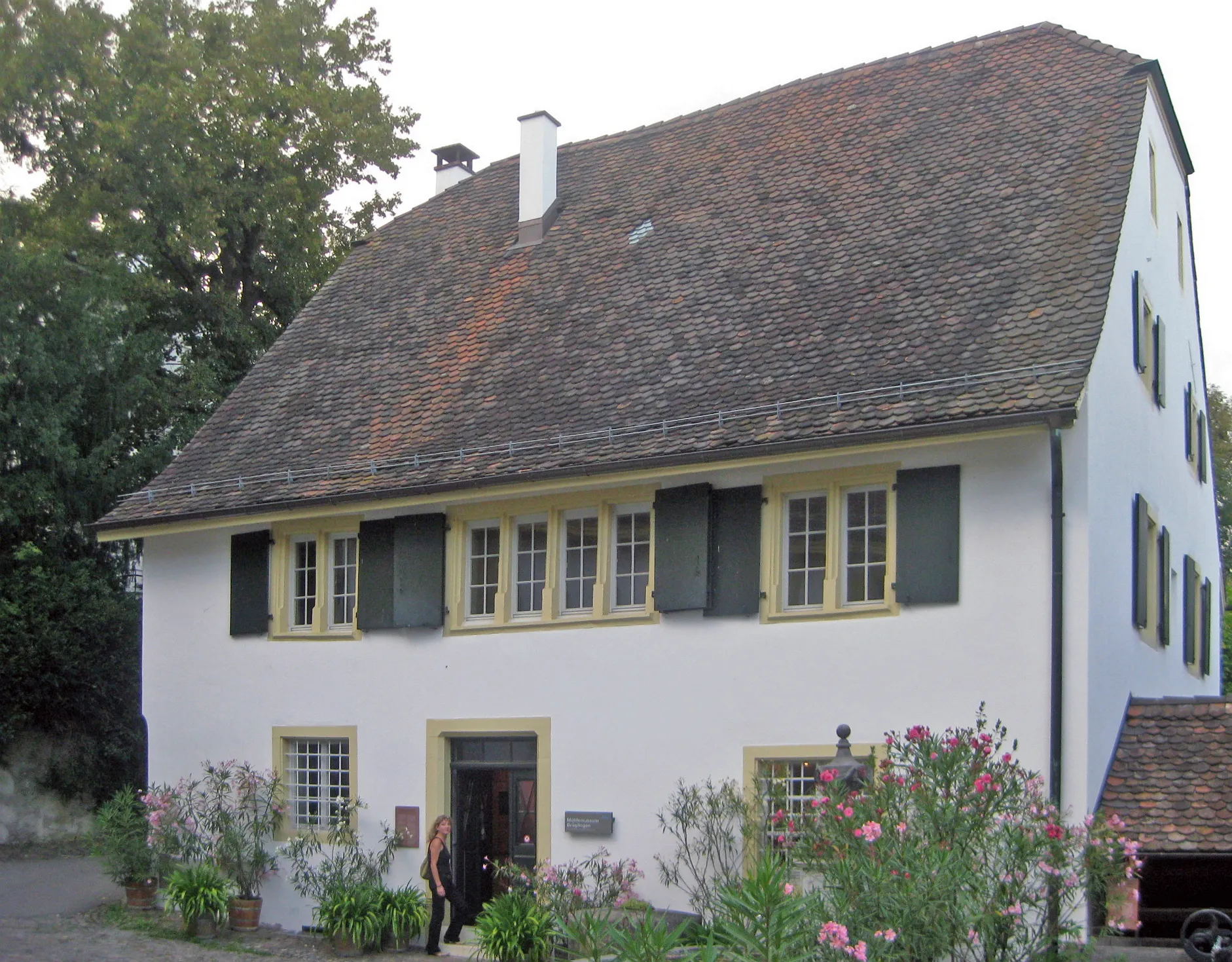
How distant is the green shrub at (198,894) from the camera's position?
15.9m

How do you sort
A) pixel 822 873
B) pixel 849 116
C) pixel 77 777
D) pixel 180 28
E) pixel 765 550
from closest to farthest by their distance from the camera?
pixel 822 873 < pixel 765 550 < pixel 849 116 < pixel 77 777 < pixel 180 28

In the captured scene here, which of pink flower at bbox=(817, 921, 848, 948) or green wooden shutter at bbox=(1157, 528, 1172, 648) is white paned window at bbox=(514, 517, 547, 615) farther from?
pink flower at bbox=(817, 921, 848, 948)

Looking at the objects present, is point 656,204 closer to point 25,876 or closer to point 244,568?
point 244,568

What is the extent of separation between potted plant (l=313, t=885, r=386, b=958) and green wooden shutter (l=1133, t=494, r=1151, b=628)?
26.3 feet

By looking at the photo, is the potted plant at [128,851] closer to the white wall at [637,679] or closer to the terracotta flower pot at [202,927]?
the white wall at [637,679]

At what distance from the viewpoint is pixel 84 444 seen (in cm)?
2527

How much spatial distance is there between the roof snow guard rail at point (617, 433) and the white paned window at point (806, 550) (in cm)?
92

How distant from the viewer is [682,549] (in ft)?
47.4

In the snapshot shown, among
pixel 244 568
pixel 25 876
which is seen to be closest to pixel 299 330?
pixel 244 568

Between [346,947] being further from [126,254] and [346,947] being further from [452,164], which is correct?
[126,254]

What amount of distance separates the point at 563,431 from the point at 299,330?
21.8 ft

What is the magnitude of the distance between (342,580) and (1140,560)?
8728mm

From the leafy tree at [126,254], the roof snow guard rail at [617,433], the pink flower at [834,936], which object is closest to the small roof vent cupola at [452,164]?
the leafy tree at [126,254]

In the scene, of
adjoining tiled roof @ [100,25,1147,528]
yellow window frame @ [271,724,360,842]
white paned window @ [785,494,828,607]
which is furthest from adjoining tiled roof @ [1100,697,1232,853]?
yellow window frame @ [271,724,360,842]
